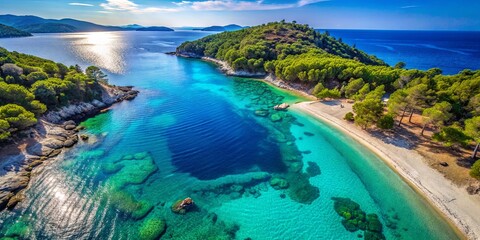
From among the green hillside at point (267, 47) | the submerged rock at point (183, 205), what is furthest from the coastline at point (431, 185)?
the green hillside at point (267, 47)

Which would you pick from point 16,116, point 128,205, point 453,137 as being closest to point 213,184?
point 128,205

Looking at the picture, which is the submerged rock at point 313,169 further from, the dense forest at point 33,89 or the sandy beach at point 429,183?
the dense forest at point 33,89

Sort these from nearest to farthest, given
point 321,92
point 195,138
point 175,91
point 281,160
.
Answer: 1. point 281,160
2. point 195,138
3. point 321,92
4. point 175,91

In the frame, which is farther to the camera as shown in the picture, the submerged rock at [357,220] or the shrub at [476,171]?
the shrub at [476,171]

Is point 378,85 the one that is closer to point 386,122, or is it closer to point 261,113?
point 386,122

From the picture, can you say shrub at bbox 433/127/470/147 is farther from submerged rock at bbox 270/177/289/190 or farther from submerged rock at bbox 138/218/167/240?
submerged rock at bbox 138/218/167/240

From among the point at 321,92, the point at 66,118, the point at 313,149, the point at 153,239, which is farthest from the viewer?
the point at 321,92

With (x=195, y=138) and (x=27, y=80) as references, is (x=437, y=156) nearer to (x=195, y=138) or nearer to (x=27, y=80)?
(x=195, y=138)

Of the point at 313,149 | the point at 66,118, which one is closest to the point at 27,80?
the point at 66,118
